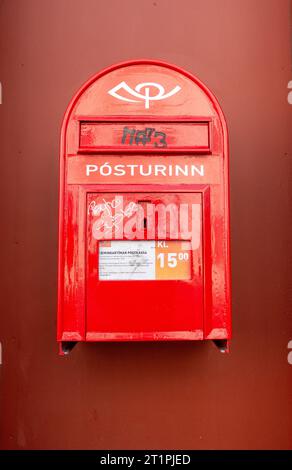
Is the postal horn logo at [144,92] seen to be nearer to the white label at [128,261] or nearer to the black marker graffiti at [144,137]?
the black marker graffiti at [144,137]

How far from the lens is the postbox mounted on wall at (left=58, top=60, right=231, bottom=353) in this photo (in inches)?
63.8

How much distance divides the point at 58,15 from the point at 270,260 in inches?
64.2

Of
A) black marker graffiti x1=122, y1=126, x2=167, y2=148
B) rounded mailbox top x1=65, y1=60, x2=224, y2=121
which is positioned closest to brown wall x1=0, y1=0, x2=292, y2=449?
rounded mailbox top x1=65, y1=60, x2=224, y2=121

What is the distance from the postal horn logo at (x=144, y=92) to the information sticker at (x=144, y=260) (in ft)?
1.82

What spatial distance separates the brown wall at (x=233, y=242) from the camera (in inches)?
81.8

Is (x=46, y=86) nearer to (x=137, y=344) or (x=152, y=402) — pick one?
(x=137, y=344)

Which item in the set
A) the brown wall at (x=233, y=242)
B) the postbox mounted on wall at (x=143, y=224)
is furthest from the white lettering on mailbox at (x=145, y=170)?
the brown wall at (x=233, y=242)

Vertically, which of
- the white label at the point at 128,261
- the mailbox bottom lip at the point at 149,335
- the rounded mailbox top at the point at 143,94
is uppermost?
the rounded mailbox top at the point at 143,94

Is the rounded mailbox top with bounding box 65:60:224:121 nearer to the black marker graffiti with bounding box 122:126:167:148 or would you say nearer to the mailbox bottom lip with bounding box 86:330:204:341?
the black marker graffiti with bounding box 122:126:167:148

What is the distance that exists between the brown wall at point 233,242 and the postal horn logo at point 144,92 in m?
0.52

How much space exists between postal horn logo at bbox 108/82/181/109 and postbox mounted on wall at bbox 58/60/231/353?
2 cm

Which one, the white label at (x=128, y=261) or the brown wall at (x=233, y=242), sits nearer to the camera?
the white label at (x=128, y=261)

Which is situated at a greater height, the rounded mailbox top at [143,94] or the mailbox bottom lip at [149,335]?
the rounded mailbox top at [143,94]

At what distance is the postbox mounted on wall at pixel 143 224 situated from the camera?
1.62 m
